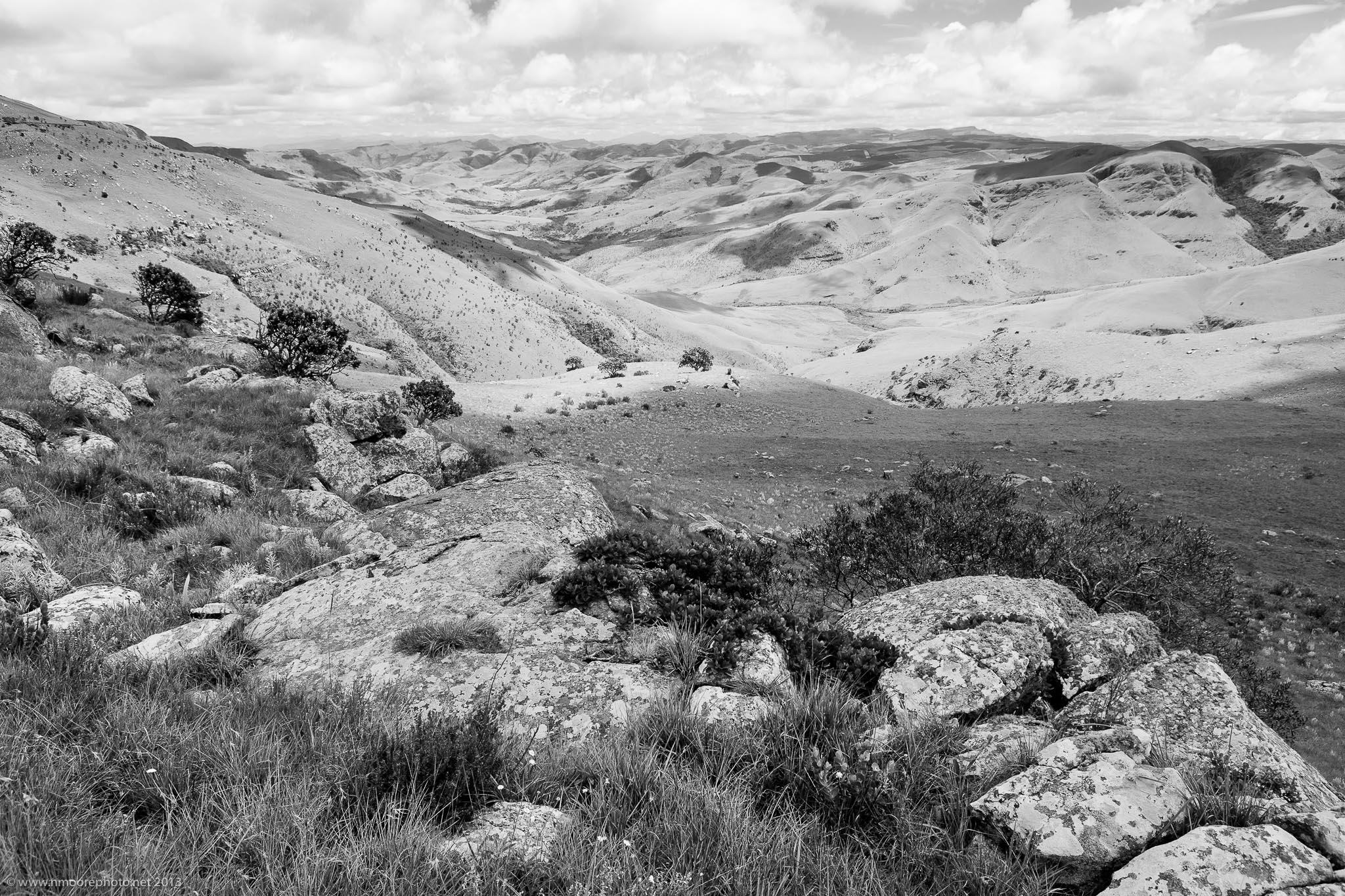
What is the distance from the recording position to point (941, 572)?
35.5ft

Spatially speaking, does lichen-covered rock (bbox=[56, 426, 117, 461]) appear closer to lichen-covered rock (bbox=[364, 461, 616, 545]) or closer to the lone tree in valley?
lichen-covered rock (bbox=[364, 461, 616, 545])

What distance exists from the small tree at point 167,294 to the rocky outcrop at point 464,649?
28437 mm

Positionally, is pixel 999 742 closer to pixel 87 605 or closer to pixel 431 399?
pixel 87 605

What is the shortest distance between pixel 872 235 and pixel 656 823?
548 ft

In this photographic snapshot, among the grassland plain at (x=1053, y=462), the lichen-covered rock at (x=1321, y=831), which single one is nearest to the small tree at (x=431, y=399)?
the grassland plain at (x=1053, y=462)

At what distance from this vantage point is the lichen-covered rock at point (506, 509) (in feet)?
28.9

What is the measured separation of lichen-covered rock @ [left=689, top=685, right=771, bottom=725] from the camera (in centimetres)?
398

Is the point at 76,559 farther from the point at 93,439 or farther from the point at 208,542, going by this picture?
the point at 93,439

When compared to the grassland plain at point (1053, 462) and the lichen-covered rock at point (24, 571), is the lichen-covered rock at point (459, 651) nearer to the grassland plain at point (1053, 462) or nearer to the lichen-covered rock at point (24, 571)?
the lichen-covered rock at point (24, 571)

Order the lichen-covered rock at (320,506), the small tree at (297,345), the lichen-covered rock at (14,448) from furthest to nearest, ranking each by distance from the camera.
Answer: the small tree at (297,345), the lichen-covered rock at (320,506), the lichen-covered rock at (14,448)

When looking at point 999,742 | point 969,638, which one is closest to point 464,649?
point 999,742

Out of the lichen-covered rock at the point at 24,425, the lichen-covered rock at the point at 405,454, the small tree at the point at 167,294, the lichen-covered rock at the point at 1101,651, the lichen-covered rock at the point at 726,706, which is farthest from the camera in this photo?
the small tree at the point at 167,294

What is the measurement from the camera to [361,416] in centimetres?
1400

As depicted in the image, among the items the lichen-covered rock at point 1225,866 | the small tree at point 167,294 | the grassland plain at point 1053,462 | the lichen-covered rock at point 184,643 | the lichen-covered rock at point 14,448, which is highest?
the small tree at point 167,294
